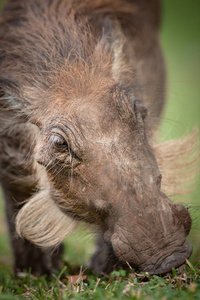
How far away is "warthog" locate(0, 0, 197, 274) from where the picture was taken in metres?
2.34

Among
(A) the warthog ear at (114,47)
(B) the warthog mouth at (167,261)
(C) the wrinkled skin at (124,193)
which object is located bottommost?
(B) the warthog mouth at (167,261)

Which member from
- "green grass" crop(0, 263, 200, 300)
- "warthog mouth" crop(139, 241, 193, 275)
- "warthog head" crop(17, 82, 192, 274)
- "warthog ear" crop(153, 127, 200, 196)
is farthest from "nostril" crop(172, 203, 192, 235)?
"warthog ear" crop(153, 127, 200, 196)

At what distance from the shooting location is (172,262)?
2.25 metres

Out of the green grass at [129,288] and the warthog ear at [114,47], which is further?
the warthog ear at [114,47]

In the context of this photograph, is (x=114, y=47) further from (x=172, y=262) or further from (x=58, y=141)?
(x=172, y=262)

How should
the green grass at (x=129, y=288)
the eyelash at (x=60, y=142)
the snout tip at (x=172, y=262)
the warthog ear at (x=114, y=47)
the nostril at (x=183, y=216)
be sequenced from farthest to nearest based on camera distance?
1. the warthog ear at (x=114, y=47)
2. the eyelash at (x=60, y=142)
3. the nostril at (x=183, y=216)
4. the snout tip at (x=172, y=262)
5. the green grass at (x=129, y=288)

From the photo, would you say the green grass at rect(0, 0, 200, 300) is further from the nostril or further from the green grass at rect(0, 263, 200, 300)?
the nostril

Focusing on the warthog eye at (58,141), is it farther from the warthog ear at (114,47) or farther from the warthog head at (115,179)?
the warthog ear at (114,47)

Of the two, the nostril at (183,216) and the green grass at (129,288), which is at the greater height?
the nostril at (183,216)

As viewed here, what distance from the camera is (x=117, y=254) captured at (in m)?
2.30

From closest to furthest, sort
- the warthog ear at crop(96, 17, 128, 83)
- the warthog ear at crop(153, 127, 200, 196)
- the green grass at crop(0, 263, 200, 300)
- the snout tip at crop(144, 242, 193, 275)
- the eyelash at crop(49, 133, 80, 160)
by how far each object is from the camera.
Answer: the green grass at crop(0, 263, 200, 300) < the snout tip at crop(144, 242, 193, 275) < the eyelash at crop(49, 133, 80, 160) < the warthog ear at crop(96, 17, 128, 83) < the warthog ear at crop(153, 127, 200, 196)

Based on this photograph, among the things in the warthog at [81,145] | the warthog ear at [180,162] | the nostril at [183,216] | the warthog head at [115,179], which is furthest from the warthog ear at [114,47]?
the nostril at [183,216]

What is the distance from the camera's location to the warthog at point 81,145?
2342 millimetres

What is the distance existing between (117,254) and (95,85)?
1.16 m
